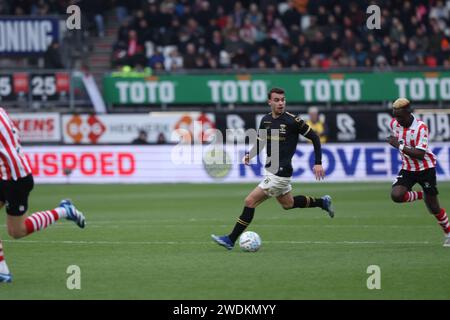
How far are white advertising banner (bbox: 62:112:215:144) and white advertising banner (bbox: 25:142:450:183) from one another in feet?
5.97

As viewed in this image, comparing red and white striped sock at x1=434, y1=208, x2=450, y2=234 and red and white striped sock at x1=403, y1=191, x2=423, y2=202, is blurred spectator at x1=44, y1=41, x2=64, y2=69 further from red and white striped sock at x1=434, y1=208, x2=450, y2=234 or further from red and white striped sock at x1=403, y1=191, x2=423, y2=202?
red and white striped sock at x1=434, y1=208, x2=450, y2=234

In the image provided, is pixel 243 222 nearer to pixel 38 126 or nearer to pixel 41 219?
pixel 41 219

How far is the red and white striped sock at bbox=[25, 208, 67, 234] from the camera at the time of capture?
10.5 metres

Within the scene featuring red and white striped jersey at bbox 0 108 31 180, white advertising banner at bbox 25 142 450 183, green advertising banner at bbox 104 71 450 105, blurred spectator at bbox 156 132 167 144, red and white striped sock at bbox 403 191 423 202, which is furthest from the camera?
green advertising banner at bbox 104 71 450 105

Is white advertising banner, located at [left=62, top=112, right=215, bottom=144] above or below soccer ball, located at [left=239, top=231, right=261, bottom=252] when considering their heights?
above

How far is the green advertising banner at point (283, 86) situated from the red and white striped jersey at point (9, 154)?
2031 centimetres

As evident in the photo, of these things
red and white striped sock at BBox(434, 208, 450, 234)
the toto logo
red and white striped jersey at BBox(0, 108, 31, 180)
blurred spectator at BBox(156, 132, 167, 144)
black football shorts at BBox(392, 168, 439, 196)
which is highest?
the toto logo

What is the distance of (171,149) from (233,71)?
14.1ft

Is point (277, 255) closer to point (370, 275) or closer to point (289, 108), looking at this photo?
point (370, 275)

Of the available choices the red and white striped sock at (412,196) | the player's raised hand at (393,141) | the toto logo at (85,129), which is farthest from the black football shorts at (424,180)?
the toto logo at (85,129)

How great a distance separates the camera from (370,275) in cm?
1042

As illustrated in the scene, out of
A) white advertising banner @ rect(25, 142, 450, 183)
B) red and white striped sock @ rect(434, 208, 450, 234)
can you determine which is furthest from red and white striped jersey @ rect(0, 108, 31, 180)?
white advertising banner @ rect(25, 142, 450, 183)

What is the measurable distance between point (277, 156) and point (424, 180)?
2.07 meters

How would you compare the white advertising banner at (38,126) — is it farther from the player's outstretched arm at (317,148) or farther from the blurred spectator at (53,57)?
the player's outstretched arm at (317,148)
